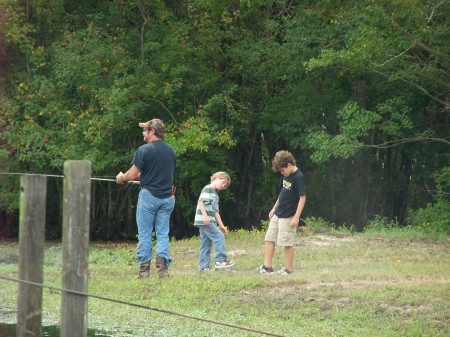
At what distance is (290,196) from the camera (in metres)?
12.0

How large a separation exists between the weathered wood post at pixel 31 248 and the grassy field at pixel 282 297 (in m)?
2.72

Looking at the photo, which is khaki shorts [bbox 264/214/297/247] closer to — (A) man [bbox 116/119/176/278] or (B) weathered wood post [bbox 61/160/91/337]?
(A) man [bbox 116/119/176/278]

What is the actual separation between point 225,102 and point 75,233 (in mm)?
20497

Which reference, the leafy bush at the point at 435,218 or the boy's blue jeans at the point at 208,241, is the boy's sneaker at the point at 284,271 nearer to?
the boy's blue jeans at the point at 208,241

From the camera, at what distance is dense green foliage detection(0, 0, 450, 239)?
24219mm

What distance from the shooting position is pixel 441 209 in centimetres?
2133

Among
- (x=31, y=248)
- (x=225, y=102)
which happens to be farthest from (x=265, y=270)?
(x=225, y=102)

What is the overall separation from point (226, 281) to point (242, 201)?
18.7 meters

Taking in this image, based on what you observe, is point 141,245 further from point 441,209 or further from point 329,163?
point 329,163

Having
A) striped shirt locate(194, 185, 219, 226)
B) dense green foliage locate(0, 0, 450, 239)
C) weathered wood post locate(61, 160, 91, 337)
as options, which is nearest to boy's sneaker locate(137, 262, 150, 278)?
striped shirt locate(194, 185, 219, 226)

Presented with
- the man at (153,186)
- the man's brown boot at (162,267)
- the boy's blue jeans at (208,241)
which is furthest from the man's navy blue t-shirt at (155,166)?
→ the boy's blue jeans at (208,241)

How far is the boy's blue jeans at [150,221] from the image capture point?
11.2 meters

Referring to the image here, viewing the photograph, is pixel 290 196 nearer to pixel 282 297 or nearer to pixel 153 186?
pixel 153 186

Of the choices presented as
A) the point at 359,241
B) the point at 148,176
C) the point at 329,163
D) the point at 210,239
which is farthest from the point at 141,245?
the point at 329,163
